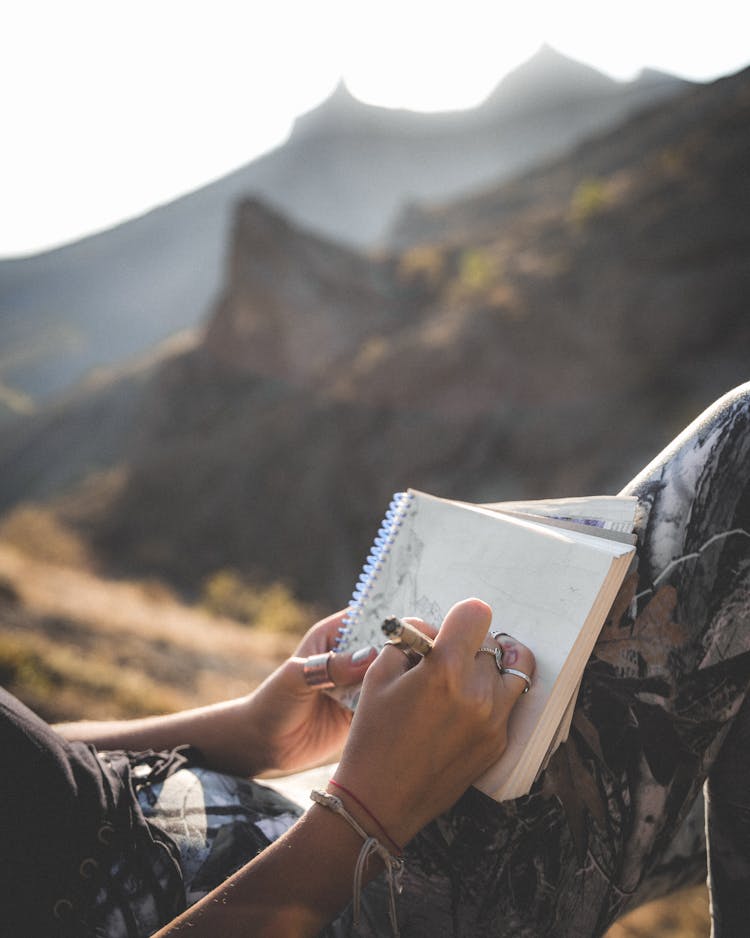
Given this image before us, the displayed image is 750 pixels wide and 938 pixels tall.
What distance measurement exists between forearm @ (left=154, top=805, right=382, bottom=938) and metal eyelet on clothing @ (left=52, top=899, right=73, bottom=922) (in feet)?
0.67

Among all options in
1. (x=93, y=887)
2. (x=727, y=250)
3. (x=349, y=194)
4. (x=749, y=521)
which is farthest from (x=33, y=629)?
(x=349, y=194)

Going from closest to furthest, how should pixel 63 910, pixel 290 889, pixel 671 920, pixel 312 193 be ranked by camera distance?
pixel 290 889 < pixel 63 910 < pixel 671 920 < pixel 312 193

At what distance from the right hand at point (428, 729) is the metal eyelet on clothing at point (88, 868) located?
0.41m

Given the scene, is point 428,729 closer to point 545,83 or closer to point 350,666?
point 350,666

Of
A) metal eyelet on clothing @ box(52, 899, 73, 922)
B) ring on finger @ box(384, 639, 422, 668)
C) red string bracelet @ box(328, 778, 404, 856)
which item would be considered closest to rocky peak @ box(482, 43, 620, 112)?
ring on finger @ box(384, 639, 422, 668)

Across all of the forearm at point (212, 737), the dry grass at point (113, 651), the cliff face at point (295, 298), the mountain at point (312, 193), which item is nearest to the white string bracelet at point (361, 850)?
the forearm at point (212, 737)

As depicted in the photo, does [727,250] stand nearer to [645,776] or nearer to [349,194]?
[645,776]

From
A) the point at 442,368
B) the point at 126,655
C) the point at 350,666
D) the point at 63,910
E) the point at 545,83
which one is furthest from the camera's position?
the point at 545,83

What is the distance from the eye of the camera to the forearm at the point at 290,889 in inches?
26.0

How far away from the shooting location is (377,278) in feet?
46.0

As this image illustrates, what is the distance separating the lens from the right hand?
0.68m

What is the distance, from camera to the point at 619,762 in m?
0.80

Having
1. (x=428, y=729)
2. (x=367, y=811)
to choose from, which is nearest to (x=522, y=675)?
(x=428, y=729)

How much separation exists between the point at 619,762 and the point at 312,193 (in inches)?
1760
